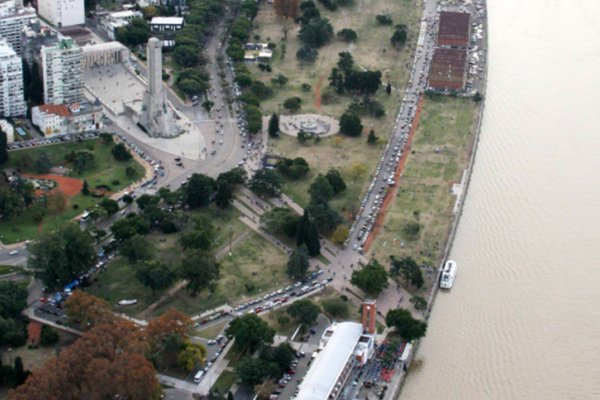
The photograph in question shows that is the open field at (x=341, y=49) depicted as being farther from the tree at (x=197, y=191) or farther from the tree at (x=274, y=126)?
the tree at (x=197, y=191)

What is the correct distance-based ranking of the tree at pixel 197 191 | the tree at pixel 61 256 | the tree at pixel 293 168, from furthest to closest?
the tree at pixel 293 168 < the tree at pixel 197 191 < the tree at pixel 61 256

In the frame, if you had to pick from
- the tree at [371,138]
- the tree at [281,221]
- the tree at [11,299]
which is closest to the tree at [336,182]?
the tree at [281,221]

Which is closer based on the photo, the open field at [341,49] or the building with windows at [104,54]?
the open field at [341,49]

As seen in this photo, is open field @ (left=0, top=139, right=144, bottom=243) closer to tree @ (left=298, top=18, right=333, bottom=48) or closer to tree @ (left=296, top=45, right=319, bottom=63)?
tree @ (left=296, top=45, right=319, bottom=63)

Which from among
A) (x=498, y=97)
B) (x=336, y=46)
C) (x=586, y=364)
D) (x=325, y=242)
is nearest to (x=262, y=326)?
(x=325, y=242)

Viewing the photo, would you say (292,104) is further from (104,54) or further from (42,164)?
(42,164)

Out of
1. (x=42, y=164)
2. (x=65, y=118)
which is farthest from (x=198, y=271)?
(x=65, y=118)

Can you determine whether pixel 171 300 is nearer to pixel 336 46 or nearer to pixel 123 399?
pixel 123 399
